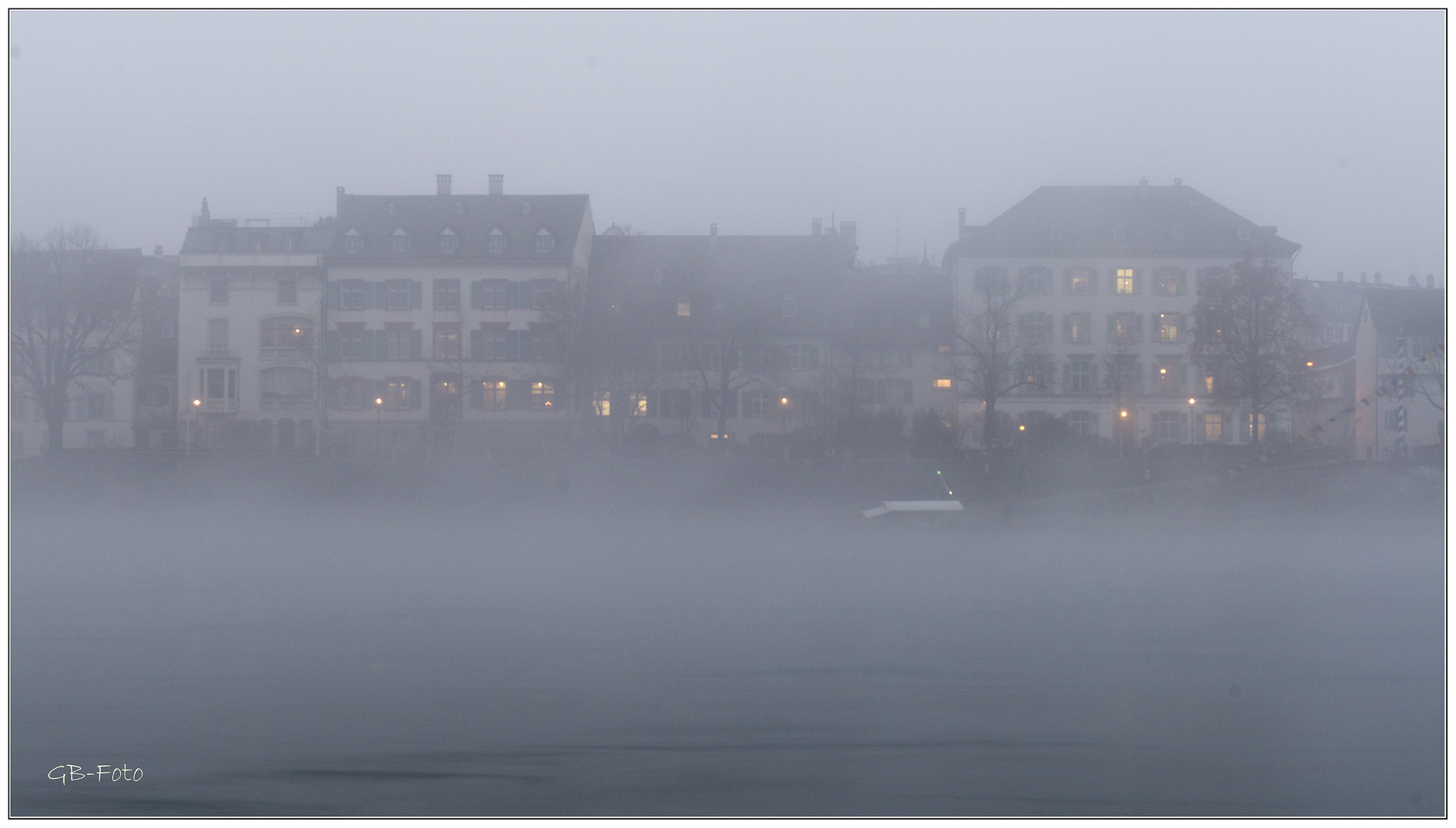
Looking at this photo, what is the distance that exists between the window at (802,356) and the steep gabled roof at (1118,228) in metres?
7.35

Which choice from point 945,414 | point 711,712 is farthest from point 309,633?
point 945,414

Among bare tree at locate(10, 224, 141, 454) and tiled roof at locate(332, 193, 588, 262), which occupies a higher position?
tiled roof at locate(332, 193, 588, 262)

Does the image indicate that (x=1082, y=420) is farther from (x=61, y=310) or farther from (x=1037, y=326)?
(x=61, y=310)

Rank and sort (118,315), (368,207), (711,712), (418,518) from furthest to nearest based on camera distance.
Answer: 1. (368,207)
2. (118,315)
3. (418,518)
4. (711,712)

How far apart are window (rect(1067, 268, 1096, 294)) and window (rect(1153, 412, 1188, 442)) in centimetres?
587

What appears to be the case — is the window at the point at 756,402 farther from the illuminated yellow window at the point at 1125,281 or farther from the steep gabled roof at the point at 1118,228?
the illuminated yellow window at the point at 1125,281

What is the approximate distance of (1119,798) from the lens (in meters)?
8.23

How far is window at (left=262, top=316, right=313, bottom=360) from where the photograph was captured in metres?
51.5

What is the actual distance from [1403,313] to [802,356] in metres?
22.1

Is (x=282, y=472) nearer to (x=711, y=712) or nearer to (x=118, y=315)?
(x=118, y=315)

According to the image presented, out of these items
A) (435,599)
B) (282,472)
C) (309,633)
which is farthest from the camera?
(282,472)

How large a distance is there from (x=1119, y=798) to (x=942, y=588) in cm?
1021

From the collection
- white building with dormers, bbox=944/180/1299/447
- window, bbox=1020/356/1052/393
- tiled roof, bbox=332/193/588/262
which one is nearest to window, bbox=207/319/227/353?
tiled roof, bbox=332/193/588/262

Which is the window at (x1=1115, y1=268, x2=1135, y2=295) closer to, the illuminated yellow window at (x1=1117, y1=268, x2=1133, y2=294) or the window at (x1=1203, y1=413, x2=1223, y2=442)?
the illuminated yellow window at (x1=1117, y1=268, x2=1133, y2=294)
